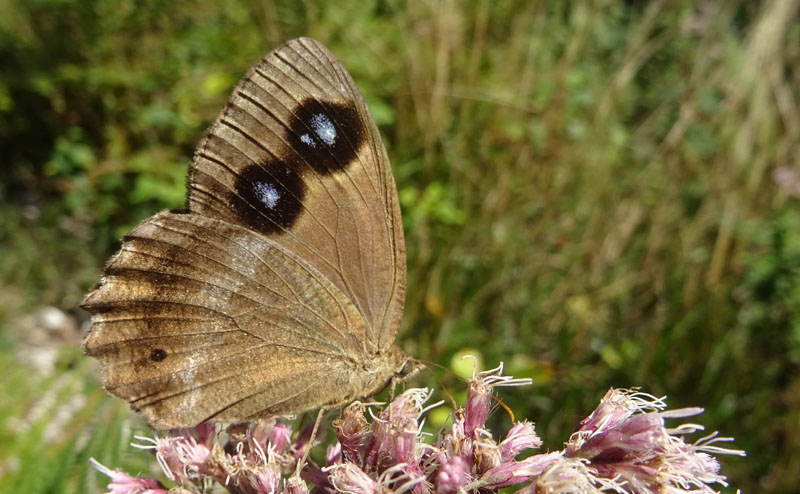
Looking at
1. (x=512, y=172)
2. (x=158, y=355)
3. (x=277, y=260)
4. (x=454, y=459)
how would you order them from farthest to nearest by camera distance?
(x=512, y=172) → (x=277, y=260) → (x=158, y=355) → (x=454, y=459)

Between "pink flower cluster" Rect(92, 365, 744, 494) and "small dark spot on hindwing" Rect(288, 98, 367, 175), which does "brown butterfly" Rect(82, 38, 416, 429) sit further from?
"pink flower cluster" Rect(92, 365, 744, 494)

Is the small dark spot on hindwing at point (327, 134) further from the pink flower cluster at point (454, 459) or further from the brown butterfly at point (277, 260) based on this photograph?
the pink flower cluster at point (454, 459)

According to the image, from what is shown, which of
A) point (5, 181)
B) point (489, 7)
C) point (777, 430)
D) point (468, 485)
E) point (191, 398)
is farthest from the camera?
point (489, 7)

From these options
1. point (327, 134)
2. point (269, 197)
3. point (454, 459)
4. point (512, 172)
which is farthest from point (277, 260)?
point (512, 172)

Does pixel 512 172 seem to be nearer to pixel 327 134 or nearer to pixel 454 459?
pixel 327 134

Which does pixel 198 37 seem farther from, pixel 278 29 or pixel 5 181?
pixel 5 181

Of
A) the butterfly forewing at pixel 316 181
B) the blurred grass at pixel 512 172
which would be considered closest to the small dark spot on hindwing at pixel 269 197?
the butterfly forewing at pixel 316 181

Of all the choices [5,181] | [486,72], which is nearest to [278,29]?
[486,72]
